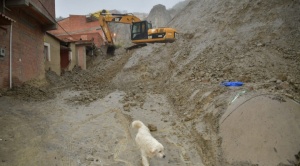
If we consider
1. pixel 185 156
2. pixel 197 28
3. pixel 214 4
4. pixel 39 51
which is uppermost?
pixel 214 4

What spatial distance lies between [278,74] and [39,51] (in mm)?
10750

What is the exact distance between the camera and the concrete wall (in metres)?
14.4

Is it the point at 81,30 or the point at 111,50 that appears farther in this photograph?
the point at 81,30

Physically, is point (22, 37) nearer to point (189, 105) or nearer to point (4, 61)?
point (4, 61)

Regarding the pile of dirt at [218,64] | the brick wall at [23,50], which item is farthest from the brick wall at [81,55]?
the brick wall at [23,50]

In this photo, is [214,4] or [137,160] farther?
[214,4]

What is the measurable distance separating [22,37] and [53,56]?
19.1ft

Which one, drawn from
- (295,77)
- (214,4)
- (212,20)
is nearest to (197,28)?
(212,20)

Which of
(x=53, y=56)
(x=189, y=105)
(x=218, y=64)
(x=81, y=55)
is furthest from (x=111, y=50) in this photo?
(x=189, y=105)

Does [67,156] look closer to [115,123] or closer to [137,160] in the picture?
[137,160]

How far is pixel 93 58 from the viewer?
859 inches

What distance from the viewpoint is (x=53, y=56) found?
15328 millimetres

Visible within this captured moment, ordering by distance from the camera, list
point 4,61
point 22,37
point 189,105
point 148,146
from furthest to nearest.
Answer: point 22,37 → point 4,61 → point 189,105 → point 148,146

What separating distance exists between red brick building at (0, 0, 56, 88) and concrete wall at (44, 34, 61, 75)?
265 centimetres
